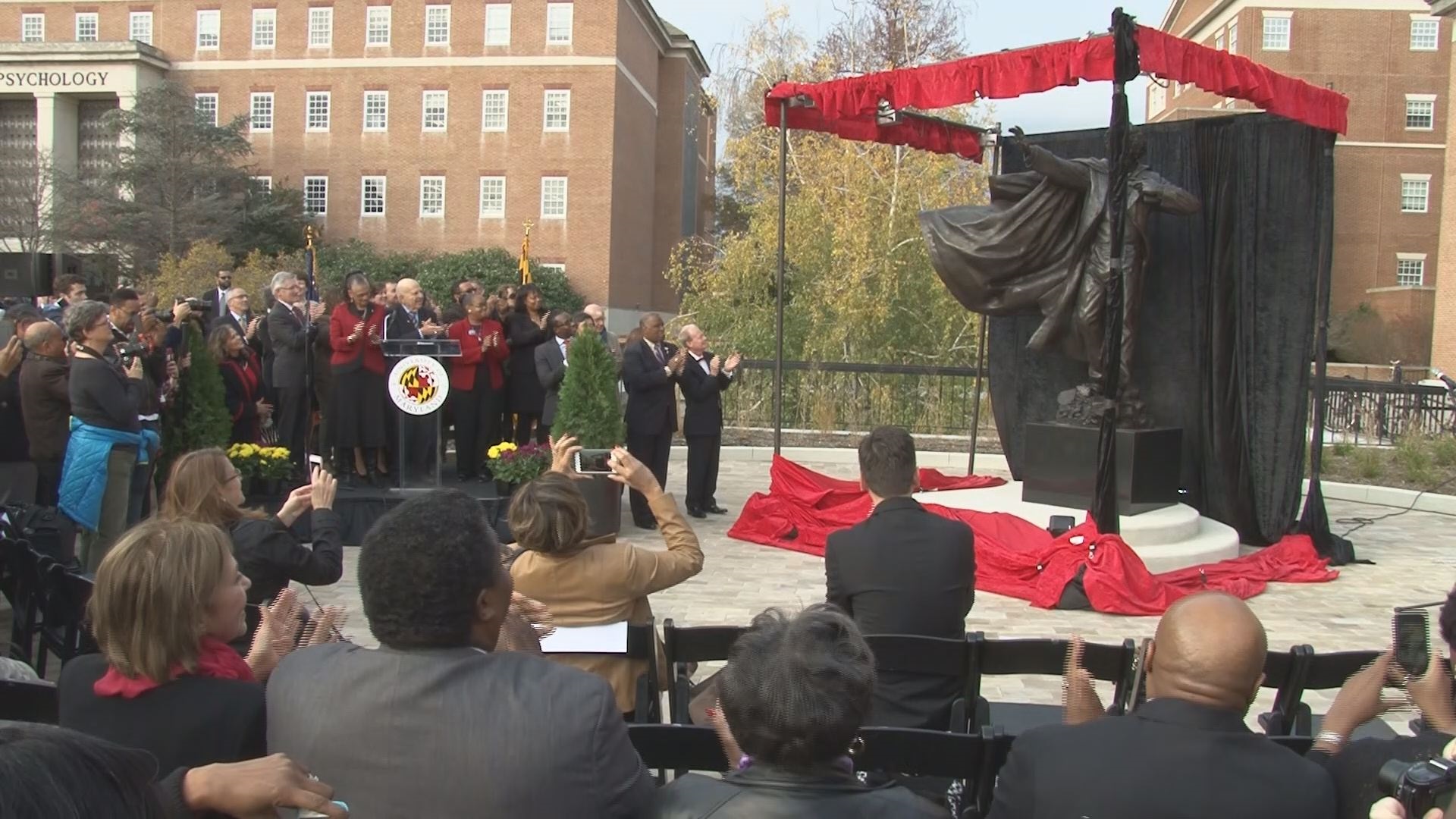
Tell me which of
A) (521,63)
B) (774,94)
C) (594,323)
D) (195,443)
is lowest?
(195,443)

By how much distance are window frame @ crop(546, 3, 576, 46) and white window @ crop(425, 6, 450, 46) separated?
3.12 meters

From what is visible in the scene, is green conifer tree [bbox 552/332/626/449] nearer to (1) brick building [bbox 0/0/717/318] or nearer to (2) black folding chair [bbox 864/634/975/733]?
(2) black folding chair [bbox 864/634/975/733]

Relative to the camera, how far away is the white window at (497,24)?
120ft

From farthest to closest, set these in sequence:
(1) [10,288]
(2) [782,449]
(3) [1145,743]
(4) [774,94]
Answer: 1. (2) [782,449]
2. (1) [10,288]
3. (4) [774,94]
4. (3) [1145,743]

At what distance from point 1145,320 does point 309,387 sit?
6.93 meters

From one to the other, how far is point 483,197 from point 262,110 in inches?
300

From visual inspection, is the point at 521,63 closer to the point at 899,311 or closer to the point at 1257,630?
the point at 899,311

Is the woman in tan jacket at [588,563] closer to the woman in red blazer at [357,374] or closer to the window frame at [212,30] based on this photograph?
the woman in red blazer at [357,374]

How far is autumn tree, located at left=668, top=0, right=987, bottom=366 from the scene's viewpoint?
1889 centimetres

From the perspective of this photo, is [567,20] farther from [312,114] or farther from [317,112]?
[312,114]

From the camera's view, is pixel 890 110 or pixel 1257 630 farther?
pixel 890 110

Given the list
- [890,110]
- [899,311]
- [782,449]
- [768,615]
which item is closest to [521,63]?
[899,311]

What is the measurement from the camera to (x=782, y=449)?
14.5 metres

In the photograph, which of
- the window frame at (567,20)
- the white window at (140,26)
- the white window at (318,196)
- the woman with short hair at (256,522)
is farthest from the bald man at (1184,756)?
the white window at (140,26)
